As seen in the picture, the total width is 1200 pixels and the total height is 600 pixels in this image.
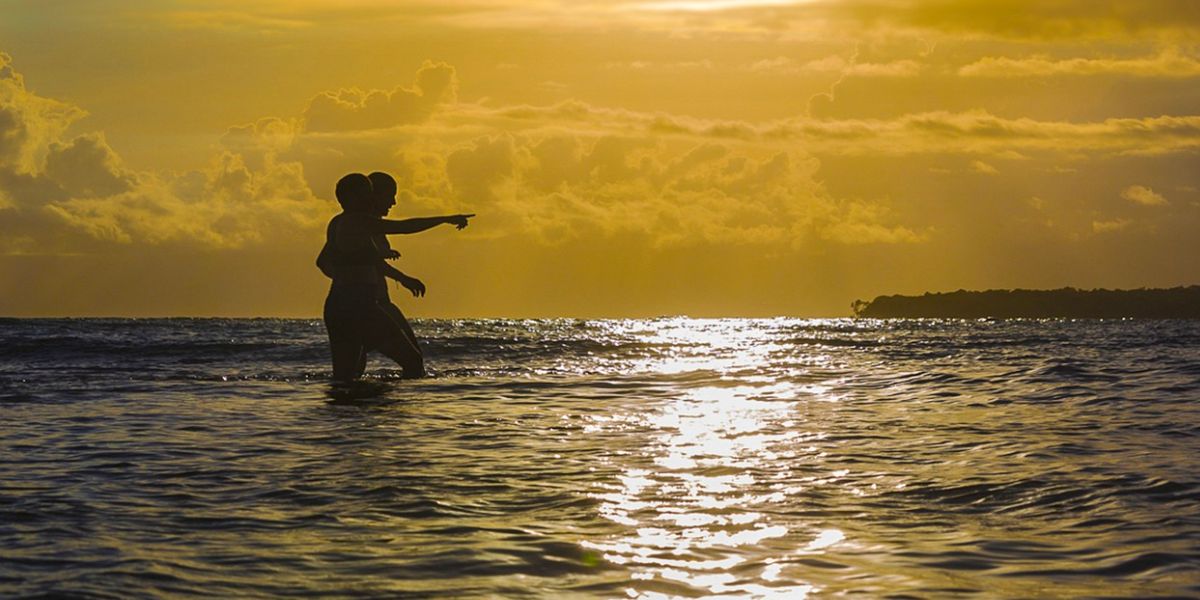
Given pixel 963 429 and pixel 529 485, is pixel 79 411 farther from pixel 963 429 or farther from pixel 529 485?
pixel 963 429

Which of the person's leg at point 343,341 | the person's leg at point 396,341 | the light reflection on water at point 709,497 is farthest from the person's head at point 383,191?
the light reflection on water at point 709,497

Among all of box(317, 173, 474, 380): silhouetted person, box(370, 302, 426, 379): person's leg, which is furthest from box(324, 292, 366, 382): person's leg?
box(370, 302, 426, 379): person's leg

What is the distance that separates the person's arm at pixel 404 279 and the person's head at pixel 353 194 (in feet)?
2.44

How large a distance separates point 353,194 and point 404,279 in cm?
108

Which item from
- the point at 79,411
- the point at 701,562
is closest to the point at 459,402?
the point at 79,411

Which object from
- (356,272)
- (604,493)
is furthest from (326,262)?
(604,493)

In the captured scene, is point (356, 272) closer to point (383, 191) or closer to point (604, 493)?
point (383, 191)

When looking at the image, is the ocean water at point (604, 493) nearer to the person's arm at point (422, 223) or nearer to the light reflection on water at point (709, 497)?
the light reflection on water at point (709, 497)

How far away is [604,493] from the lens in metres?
7.09

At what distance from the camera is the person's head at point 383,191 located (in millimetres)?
14773

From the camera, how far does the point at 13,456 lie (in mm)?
8781

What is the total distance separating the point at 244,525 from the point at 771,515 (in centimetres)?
243

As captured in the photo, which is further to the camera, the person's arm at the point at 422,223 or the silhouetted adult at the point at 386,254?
the silhouetted adult at the point at 386,254

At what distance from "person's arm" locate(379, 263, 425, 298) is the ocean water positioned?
3.62 feet
